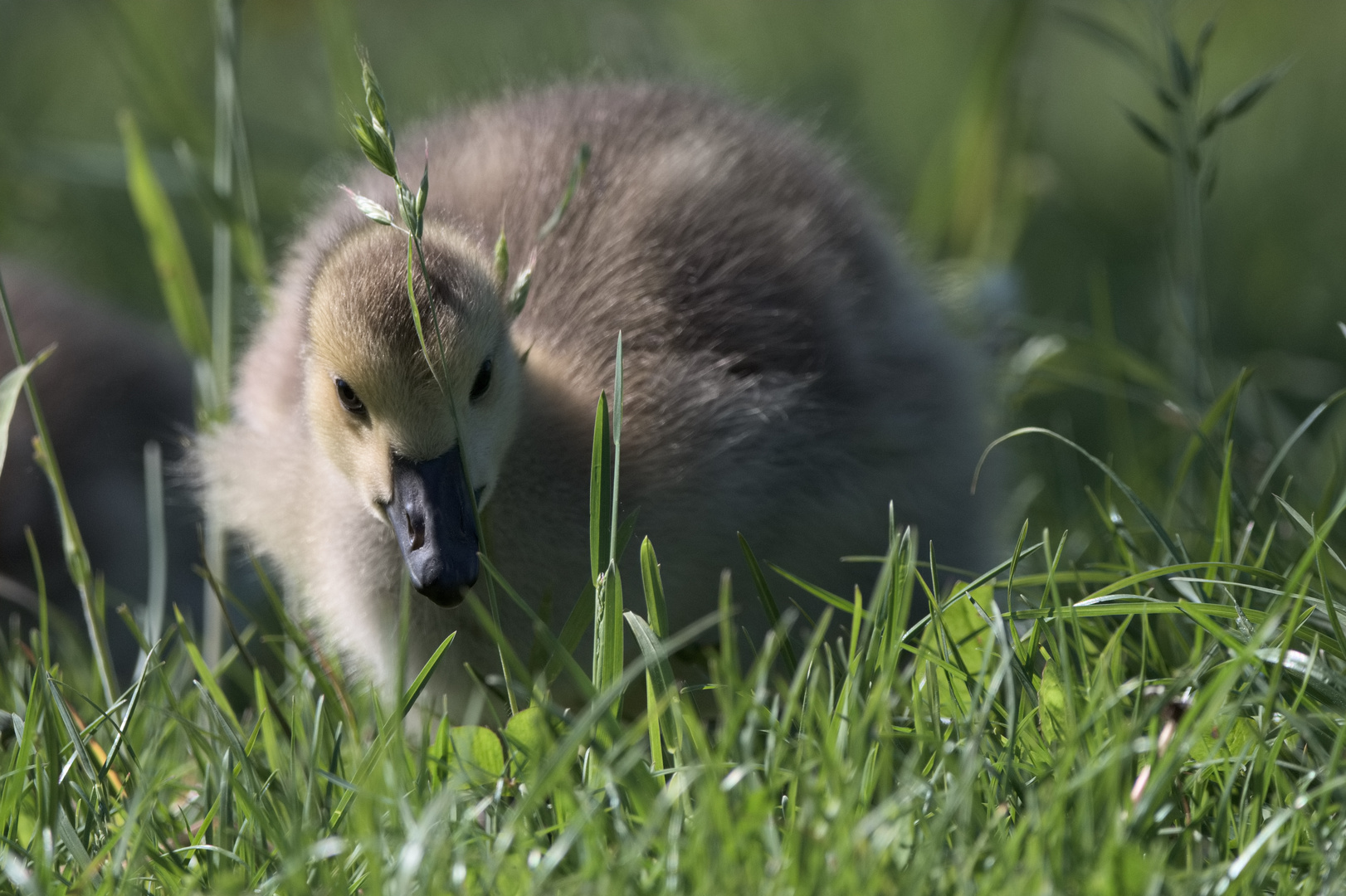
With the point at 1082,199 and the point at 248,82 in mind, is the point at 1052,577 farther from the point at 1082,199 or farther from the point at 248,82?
the point at 248,82

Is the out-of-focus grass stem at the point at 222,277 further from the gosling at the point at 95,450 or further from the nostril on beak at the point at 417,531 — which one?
the nostril on beak at the point at 417,531

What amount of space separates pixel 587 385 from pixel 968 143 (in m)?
1.43

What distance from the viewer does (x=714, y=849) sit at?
1144 millimetres

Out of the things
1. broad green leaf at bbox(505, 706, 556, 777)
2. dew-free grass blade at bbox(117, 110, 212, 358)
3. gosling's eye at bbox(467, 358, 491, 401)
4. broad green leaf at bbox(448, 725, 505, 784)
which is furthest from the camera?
dew-free grass blade at bbox(117, 110, 212, 358)

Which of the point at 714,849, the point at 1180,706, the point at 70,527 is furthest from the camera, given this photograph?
the point at 70,527

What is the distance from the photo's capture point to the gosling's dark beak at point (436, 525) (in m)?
1.53

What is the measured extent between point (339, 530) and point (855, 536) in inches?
29.0

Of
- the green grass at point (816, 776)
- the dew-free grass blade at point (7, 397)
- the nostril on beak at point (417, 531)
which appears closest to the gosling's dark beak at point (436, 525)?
the nostril on beak at point (417, 531)

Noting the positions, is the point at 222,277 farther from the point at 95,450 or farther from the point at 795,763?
the point at 795,763

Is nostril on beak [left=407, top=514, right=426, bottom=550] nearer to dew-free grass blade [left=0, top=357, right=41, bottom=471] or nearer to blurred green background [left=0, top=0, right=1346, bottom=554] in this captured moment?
dew-free grass blade [left=0, top=357, right=41, bottom=471]

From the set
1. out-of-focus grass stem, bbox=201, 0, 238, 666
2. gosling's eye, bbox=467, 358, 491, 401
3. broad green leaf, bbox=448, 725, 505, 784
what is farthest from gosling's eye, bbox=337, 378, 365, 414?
out-of-focus grass stem, bbox=201, 0, 238, 666

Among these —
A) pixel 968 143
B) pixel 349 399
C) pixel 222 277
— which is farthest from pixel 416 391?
pixel 968 143

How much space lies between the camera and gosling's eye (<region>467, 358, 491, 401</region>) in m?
1.66

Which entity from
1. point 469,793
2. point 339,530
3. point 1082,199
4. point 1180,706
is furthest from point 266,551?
point 1082,199
